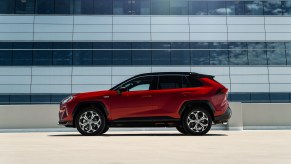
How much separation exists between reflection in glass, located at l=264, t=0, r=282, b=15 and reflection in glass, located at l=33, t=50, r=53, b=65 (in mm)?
17864

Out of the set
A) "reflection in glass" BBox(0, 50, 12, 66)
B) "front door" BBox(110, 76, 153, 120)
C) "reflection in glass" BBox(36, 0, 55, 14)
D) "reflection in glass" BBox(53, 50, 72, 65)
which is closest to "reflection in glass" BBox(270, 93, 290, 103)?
"reflection in glass" BBox(53, 50, 72, 65)

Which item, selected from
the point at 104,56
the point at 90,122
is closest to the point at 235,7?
the point at 104,56

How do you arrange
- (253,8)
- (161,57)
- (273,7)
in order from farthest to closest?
(273,7) → (253,8) → (161,57)

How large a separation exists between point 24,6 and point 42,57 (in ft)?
15.2

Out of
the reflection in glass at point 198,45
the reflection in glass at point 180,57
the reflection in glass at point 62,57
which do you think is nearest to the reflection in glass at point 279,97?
the reflection in glass at point 198,45

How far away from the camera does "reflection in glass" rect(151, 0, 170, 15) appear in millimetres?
35406

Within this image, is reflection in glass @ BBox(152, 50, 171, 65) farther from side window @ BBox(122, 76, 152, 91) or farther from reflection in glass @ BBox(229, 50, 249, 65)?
side window @ BBox(122, 76, 152, 91)

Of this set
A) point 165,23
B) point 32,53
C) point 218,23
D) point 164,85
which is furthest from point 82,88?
point 164,85

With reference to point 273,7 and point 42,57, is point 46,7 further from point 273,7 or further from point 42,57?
point 273,7

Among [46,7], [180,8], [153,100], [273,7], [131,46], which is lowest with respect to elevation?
[153,100]

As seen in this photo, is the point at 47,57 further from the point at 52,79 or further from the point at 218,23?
the point at 218,23

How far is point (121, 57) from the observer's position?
113 feet

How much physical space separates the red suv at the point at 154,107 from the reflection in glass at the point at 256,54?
77.8ft

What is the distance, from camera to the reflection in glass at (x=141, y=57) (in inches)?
1358
